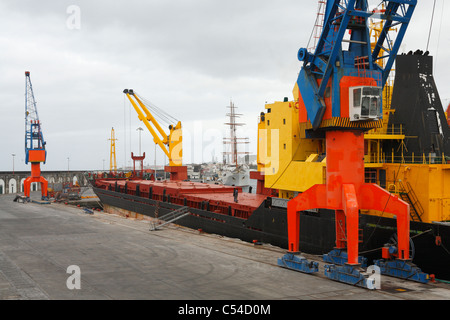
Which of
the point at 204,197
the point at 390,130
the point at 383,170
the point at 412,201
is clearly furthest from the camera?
the point at 204,197

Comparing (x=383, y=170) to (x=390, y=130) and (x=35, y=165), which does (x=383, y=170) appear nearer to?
(x=390, y=130)

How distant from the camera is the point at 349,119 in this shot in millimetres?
16797

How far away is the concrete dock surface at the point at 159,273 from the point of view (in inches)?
595

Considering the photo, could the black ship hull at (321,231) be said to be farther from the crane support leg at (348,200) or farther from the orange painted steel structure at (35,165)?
the orange painted steel structure at (35,165)

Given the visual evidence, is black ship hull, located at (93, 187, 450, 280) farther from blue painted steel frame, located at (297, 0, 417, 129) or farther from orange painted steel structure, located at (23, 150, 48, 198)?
orange painted steel structure, located at (23, 150, 48, 198)

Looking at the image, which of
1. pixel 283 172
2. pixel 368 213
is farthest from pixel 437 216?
pixel 283 172

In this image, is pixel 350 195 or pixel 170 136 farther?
pixel 170 136

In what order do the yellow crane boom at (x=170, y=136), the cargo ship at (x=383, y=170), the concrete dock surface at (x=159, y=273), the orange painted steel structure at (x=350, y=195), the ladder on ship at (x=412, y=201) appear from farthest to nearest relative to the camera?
the yellow crane boom at (x=170, y=136)
the ladder on ship at (x=412, y=201)
the cargo ship at (x=383, y=170)
the orange painted steel structure at (x=350, y=195)
the concrete dock surface at (x=159, y=273)

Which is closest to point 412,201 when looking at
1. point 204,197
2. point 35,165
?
point 204,197

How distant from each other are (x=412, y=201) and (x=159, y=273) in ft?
37.8

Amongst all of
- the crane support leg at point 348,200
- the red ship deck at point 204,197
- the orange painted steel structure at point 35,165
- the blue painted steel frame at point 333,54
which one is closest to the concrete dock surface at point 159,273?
the crane support leg at point 348,200

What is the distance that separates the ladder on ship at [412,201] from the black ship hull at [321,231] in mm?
1101

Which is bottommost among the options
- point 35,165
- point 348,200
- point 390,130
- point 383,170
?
point 348,200

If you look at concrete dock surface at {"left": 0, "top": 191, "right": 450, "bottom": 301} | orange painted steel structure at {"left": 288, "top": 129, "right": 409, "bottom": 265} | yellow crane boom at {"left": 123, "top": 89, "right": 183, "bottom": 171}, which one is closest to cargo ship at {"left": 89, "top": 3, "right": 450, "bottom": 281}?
orange painted steel structure at {"left": 288, "top": 129, "right": 409, "bottom": 265}
